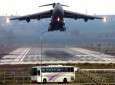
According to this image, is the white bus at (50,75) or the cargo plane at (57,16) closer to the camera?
the white bus at (50,75)

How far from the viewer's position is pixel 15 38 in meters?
200

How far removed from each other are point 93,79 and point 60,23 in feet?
130

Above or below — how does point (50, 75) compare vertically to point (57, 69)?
below

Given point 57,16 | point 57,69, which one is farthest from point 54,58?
point 57,69

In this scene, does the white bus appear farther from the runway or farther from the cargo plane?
the cargo plane

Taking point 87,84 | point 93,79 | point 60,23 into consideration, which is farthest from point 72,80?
point 60,23

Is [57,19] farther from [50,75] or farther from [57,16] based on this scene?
[50,75]

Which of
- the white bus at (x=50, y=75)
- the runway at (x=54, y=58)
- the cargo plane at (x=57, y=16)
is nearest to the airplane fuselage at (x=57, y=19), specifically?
the cargo plane at (x=57, y=16)

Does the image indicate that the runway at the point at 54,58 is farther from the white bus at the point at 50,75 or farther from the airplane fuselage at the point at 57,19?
the white bus at the point at 50,75

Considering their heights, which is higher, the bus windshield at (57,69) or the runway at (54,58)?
the bus windshield at (57,69)

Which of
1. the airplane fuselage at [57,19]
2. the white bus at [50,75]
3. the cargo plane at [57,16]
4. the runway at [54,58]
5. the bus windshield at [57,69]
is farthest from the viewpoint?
the cargo plane at [57,16]

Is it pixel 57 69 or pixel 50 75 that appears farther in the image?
pixel 57 69

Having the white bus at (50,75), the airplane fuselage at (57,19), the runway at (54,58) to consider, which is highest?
the airplane fuselage at (57,19)

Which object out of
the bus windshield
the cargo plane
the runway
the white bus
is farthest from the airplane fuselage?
the white bus
